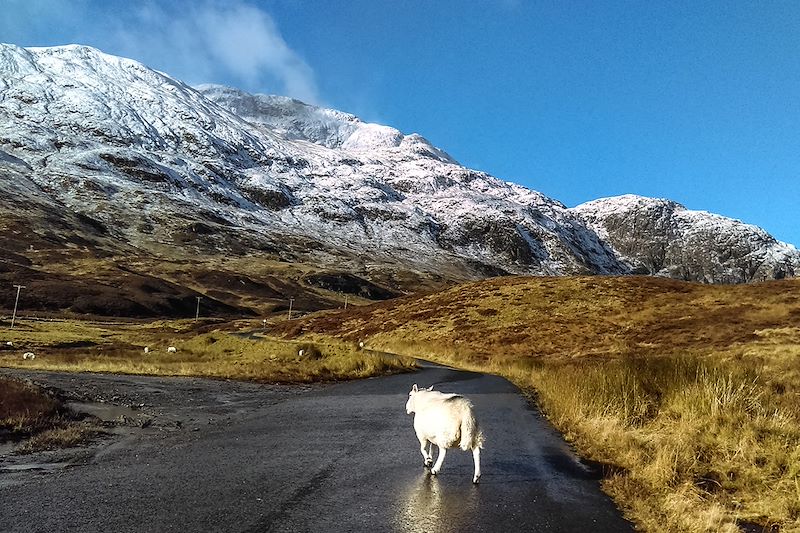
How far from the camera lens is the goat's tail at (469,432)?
9633 mm

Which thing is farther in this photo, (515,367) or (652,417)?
(515,367)

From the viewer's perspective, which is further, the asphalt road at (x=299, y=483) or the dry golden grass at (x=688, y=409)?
the dry golden grass at (x=688, y=409)

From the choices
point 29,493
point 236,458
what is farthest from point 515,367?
point 29,493

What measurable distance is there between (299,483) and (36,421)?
25.2ft

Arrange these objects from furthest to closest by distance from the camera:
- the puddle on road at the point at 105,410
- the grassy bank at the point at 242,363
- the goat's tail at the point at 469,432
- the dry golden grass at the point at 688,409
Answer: the grassy bank at the point at 242,363 → the puddle on road at the point at 105,410 → the goat's tail at the point at 469,432 → the dry golden grass at the point at 688,409

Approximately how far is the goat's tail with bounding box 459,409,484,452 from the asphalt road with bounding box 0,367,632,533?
0.75 metres

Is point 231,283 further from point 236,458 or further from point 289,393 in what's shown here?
point 236,458

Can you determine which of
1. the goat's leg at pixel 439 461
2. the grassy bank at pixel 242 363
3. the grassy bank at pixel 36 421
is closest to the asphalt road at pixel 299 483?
the goat's leg at pixel 439 461

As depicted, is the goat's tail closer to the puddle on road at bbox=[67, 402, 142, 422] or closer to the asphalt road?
the asphalt road

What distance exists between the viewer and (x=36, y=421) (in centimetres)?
1380

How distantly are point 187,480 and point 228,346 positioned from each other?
40276 mm

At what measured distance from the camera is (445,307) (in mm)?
81562

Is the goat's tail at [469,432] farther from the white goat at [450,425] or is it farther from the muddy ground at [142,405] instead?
the muddy ground at [142,405]

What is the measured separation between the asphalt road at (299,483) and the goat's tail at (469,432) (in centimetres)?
75
